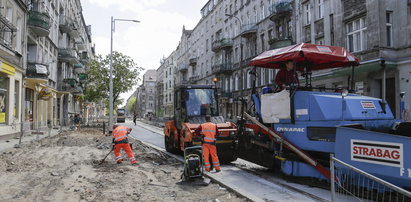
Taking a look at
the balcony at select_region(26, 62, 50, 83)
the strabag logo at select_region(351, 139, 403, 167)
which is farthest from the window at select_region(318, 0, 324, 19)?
the strabag logo at select_region(351, 139, 403, 167)

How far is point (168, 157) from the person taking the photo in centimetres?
1241

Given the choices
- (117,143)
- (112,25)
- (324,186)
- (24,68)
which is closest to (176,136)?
(117,143)

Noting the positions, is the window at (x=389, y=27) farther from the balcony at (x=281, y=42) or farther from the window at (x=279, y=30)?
the window at (x=279, y=30)

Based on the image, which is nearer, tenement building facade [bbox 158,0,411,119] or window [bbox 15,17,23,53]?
tenement building facade [bbox 158,0,411,119]

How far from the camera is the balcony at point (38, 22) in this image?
21.9 metres

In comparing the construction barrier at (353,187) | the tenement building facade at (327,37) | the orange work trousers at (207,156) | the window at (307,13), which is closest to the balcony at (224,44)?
the tenement building facade at (327,37)

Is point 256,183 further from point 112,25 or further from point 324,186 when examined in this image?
point 112,25

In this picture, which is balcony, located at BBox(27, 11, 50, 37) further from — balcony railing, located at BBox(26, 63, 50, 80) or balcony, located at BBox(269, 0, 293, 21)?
balcony, located at BBox(269, 0, 293, 21)

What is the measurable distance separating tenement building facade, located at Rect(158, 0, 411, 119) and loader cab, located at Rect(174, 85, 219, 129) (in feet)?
2.15

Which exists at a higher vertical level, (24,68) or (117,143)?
(24,68)

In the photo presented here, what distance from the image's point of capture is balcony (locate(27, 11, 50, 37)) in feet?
72.0

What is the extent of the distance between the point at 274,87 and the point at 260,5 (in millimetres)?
28699

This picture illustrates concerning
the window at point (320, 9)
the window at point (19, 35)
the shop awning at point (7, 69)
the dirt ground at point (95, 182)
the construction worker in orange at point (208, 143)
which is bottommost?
the dirt ground at point (95, 182)

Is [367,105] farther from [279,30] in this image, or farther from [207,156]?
[279,30]
